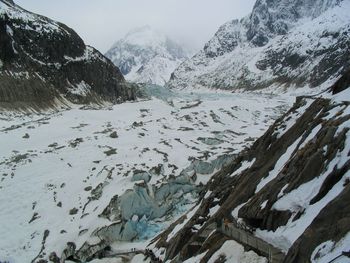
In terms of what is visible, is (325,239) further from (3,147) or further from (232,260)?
(3,147)

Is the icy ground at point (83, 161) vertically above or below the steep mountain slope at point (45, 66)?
below

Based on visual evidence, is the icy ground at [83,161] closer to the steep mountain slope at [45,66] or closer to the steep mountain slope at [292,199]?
the steep mountain slope at [292,199]

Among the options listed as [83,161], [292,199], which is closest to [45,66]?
[83,161]

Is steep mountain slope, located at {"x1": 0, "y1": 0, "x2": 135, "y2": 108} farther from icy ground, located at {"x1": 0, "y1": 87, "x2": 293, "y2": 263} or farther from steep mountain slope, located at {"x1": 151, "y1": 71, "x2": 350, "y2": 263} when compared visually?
steep mountain slope, located at {"x1": 151, "y1": 71, "x2": 350, "y2": 263}

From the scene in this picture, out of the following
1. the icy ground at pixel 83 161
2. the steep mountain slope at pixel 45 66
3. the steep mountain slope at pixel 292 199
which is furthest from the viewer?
the steep mountain slope at pixel 45 66

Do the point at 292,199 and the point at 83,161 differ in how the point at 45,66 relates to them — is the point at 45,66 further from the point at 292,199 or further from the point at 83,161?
the point at 292,199

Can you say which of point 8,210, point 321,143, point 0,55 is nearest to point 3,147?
point 8,210

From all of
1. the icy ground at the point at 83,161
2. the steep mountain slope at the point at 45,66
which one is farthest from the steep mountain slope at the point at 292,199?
the steep mountain slope at the point at 45,66
